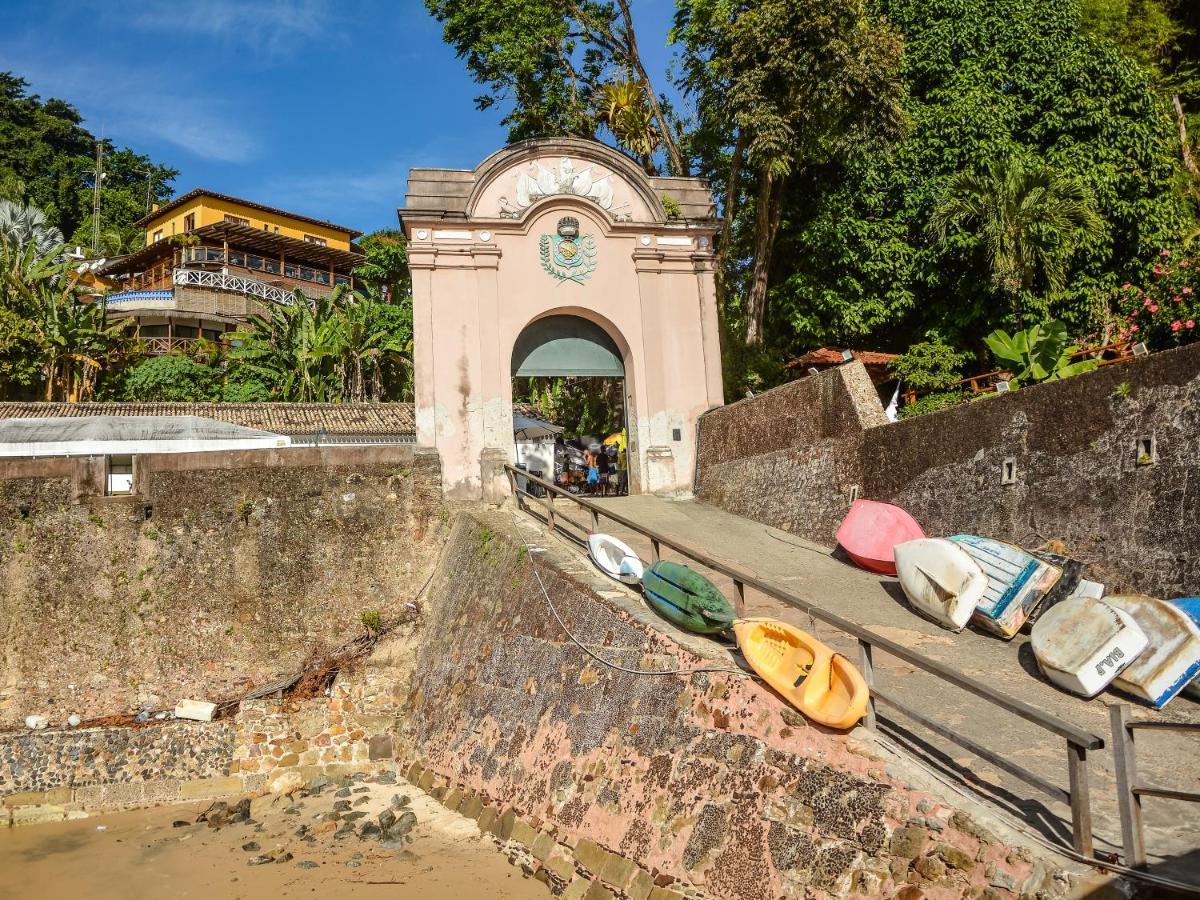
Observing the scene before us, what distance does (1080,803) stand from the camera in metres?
4.13

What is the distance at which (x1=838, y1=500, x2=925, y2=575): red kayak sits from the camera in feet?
30.0

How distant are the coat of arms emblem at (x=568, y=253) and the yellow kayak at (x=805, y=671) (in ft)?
24.2

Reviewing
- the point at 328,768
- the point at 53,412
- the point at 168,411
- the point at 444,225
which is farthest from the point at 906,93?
the point at 53,412

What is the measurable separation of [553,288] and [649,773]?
7711 millimetres

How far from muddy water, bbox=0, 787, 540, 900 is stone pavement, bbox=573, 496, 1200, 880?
289 cm

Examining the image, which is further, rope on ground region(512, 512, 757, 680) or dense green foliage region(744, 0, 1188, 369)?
dense green foliage region(744, 0, 1188, 369)

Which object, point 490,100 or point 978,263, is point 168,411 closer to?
point 490,100

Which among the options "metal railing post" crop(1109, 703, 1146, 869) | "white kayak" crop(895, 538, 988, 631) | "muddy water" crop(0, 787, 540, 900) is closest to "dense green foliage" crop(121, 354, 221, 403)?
"muddy water" crop(0, 787, 540, 900)

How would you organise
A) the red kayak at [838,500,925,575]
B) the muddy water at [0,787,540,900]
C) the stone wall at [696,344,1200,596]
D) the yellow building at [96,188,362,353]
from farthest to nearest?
the yellow building at [96,188,362,353] → the red kayak at [838,500,925,575] → the stone wall at [696,344,1200,596] → the muddy water at [0,787,540,900]

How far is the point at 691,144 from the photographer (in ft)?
59.6

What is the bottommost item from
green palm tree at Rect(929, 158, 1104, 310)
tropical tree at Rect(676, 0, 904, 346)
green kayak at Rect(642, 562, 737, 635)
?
green kayak at Rect(642, 562, 737, 635)

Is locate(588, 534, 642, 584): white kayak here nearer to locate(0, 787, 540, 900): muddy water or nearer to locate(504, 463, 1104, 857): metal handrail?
locate(504, 463, 1104, 857): metal handrail

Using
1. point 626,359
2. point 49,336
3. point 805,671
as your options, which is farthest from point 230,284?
point 805,671

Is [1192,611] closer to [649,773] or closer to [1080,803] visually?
[1080,803]
